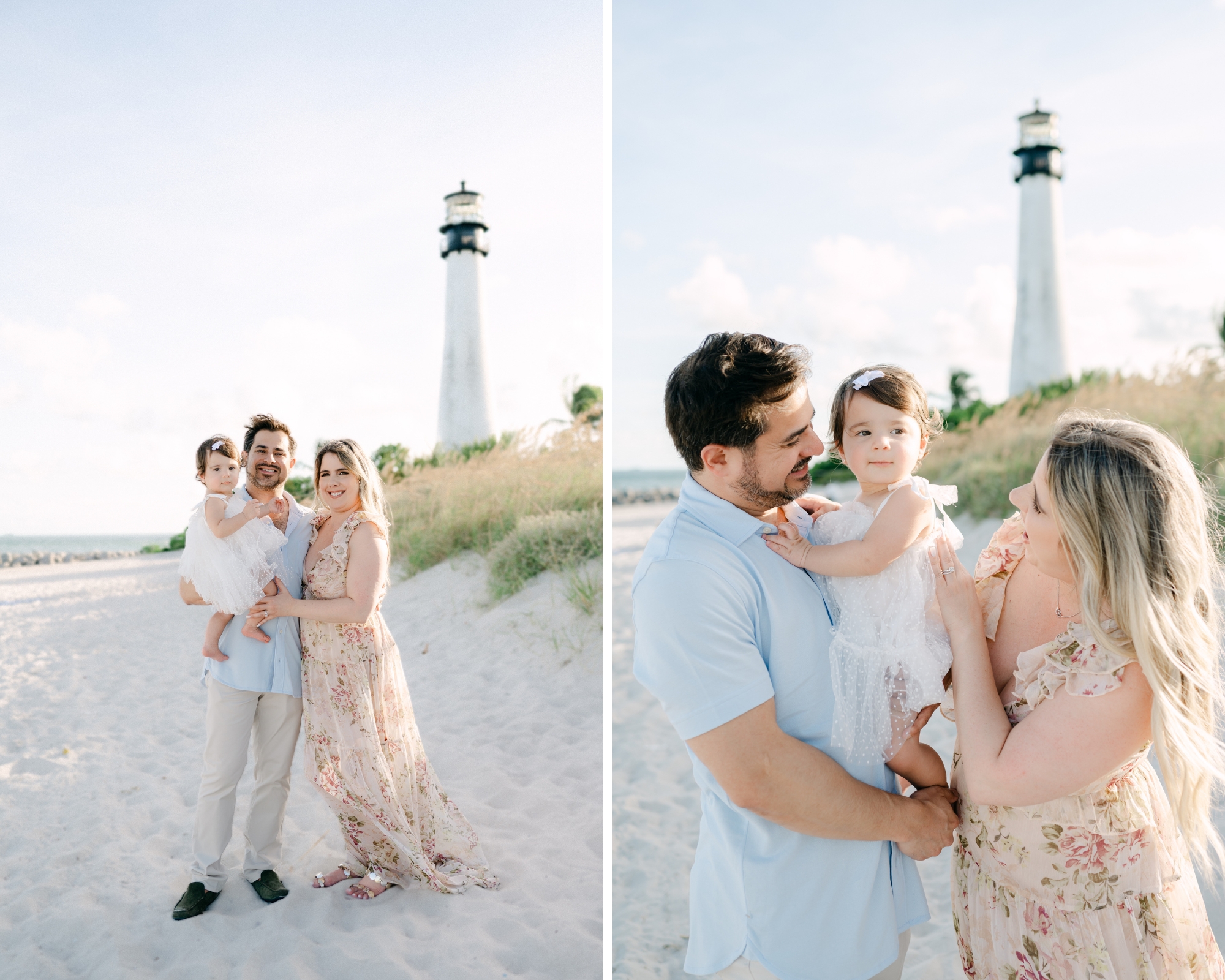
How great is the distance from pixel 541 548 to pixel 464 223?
12490 millimetres

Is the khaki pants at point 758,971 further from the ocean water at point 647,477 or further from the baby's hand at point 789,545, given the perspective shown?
the ocean water at point 647,477

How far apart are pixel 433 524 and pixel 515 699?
139 inches

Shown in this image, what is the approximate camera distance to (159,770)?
5.59 m

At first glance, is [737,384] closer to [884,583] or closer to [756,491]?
[756,491]

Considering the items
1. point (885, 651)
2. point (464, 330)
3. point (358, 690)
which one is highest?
point (464, 330)

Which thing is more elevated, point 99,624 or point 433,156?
point 433,156

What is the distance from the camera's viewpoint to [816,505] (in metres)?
1.99

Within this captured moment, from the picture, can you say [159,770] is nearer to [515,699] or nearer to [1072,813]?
[515,699]

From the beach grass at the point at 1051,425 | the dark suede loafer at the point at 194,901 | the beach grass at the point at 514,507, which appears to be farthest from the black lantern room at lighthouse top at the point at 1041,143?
the dark suede loafer at the point at 194,901

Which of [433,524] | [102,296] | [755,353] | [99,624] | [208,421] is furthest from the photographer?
[208,421]

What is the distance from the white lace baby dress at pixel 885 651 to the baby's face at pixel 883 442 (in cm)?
7

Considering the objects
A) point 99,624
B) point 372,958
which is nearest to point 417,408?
point 99,624

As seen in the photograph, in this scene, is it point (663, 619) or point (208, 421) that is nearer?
point (663, 619)

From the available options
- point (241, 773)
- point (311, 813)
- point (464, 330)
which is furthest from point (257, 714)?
point (464, 330)
